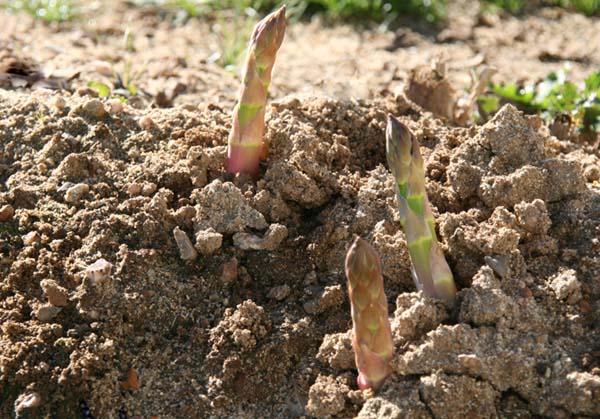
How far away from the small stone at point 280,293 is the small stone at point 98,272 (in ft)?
1.70

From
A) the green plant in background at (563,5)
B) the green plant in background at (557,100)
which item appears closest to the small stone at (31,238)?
the green plant in background at (557,100)

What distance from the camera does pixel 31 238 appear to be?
302 cm

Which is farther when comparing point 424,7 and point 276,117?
point 424,7

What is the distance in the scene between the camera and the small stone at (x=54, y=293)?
9.38ft

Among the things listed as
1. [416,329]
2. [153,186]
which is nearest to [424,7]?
[153,186]

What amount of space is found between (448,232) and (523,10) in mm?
3297

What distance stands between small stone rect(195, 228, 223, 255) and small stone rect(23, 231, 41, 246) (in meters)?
0.53

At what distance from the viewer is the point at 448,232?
2908 mm

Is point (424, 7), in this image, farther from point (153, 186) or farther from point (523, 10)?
point (153, 186)

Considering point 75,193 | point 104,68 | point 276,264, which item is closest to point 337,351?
point 276,264

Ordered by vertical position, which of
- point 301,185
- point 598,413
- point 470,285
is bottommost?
point 598,413

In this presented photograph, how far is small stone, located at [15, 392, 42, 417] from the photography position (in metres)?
2.66

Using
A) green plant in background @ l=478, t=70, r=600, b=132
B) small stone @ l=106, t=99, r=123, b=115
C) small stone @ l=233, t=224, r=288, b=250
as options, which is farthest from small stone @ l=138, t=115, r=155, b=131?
green plant in background @ l=478, t=70, r=600, b=132

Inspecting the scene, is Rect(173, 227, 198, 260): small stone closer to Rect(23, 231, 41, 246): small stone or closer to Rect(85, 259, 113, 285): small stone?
Rect(85, 259, 113, 285): small stone
